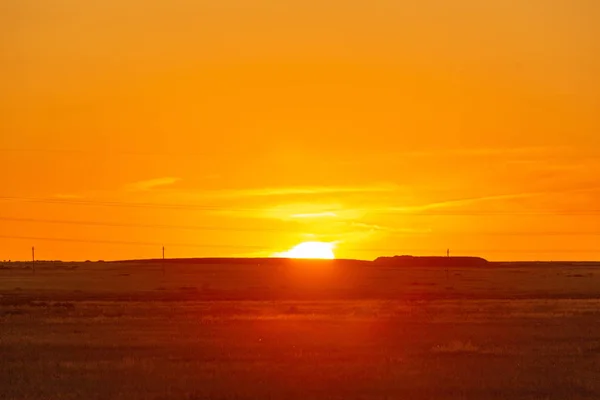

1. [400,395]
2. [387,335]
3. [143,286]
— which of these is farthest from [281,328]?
[143,286]

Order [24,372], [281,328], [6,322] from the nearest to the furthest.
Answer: [24,372], [281,328], [6,322]

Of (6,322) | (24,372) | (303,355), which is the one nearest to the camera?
(24,372)

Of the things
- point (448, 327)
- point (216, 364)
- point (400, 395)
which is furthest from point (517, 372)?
point (448, 327)

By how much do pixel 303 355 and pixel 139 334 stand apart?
1202cm

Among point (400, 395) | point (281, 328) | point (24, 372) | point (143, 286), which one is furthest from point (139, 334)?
point (143, 286)

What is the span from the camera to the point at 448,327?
48250mm

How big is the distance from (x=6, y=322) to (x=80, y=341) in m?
13.0

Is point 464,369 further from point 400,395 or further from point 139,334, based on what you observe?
point 139,334

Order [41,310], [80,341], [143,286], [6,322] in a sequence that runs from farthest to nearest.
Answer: [143,286]
[41,310]
[6,322]
[80,341]

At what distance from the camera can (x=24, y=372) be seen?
1176 inches

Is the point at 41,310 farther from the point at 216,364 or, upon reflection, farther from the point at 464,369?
the point at 464,369

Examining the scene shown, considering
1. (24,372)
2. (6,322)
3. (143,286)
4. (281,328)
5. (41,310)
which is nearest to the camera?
(24,372)

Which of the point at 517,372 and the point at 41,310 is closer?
the point at 517,372

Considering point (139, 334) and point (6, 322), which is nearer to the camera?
point (139, 334)
